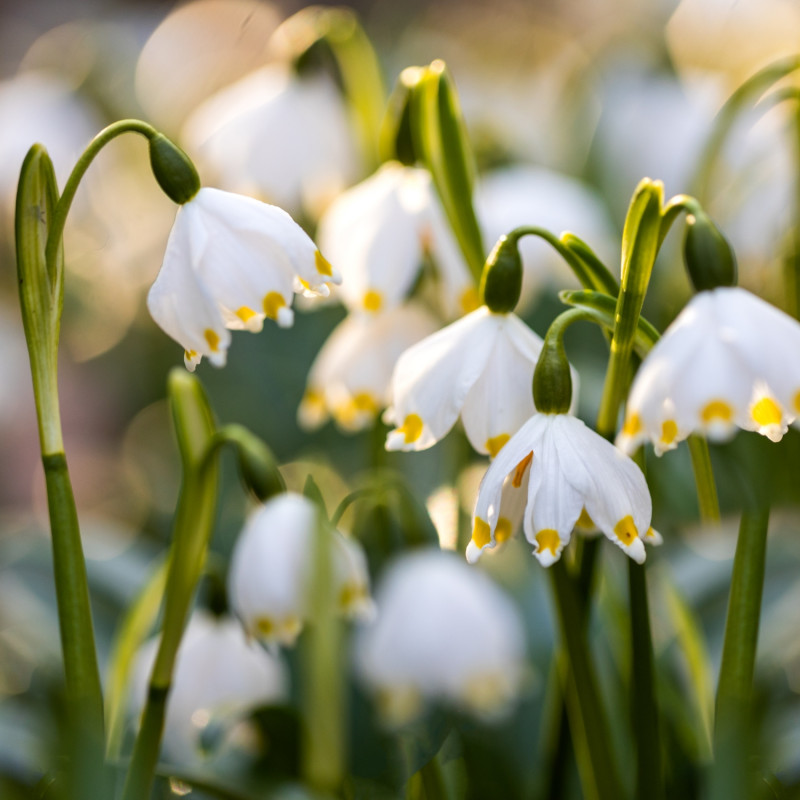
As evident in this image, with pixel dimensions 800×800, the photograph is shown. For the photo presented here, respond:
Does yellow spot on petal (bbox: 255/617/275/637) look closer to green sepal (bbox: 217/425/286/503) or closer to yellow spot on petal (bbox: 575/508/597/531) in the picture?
green sepal (bbox: 217/425/286/503)

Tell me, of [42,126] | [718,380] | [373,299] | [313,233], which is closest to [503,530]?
[718,380]

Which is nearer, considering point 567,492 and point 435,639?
point 567,492

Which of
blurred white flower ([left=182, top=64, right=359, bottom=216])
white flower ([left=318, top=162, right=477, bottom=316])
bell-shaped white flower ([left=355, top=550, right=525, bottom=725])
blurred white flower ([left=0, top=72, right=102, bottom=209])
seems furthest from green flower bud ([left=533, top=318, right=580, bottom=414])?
blurred white flower ([left=0, top=72, right=102, bottom=209])

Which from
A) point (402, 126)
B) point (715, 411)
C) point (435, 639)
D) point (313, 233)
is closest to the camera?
point (715, 411)

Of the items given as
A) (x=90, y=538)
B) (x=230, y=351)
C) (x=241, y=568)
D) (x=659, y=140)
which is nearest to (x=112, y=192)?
(x=230, y=351)

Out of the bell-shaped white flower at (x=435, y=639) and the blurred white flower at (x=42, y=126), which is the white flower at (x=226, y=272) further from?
the blurred white flower at (x=42, y=126)

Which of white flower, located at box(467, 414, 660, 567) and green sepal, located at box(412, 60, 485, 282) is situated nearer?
white flower, located at box(467, 414, 660, 567)

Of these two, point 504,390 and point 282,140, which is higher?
point 282,140

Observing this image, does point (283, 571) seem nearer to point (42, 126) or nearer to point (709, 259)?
point (709, 259)
